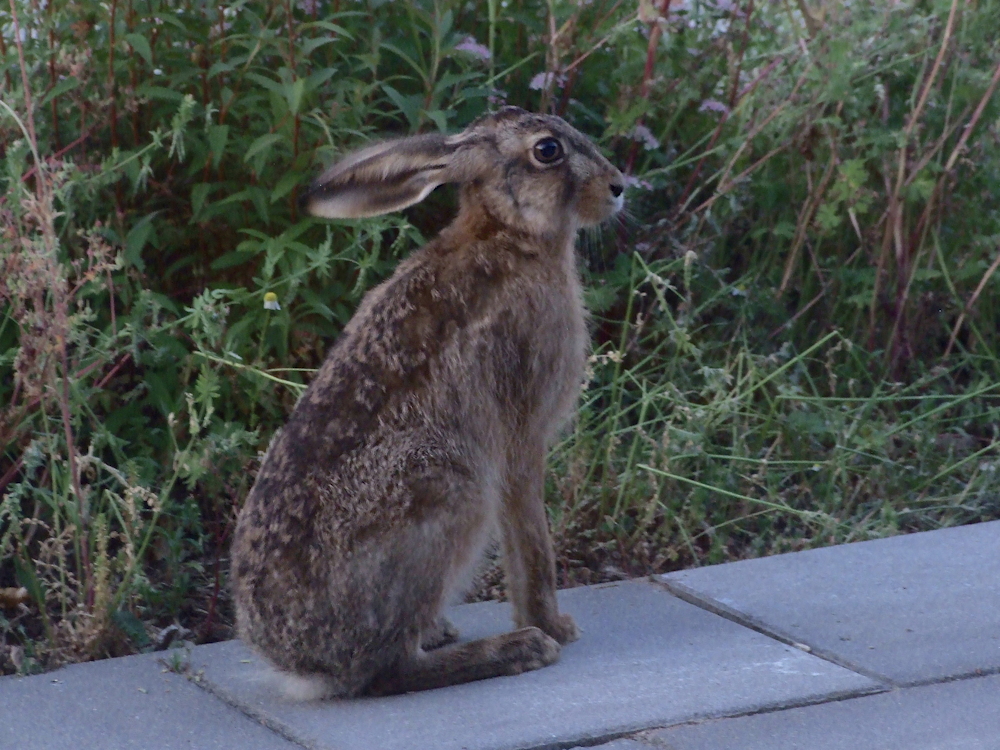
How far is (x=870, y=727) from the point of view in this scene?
3.38 meters

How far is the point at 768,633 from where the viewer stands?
13.2ft

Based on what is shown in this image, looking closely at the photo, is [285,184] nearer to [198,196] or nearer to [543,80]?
[198,196]

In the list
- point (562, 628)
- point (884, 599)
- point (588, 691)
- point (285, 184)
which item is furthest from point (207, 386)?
point (884, 599)

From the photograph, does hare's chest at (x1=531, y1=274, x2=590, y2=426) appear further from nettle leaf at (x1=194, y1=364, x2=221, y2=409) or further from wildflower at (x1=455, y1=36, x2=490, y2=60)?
wildflower at (x1=455, y1=36, x2=490, y2=60)

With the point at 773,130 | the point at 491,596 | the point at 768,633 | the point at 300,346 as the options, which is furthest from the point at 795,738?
the point at 773,130

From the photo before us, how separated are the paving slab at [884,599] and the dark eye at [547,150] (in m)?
1.24

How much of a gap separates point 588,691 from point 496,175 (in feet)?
4.54

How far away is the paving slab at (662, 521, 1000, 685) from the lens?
3848mm

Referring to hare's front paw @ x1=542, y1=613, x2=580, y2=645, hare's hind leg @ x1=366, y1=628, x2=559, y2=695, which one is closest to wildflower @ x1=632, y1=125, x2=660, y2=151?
hare's front paw @ x1=542, y1=613, x2=580, y2=645

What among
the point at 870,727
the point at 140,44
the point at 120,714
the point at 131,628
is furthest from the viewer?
the point at 140,44

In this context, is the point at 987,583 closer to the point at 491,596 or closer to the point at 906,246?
the point at 491,596

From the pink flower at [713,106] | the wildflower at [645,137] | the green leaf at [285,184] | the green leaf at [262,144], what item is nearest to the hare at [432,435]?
the green leaf at [262,144]

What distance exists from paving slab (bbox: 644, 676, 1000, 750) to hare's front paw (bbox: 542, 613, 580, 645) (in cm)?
70

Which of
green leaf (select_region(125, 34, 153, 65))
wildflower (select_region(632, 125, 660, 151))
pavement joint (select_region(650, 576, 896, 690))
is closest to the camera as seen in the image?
pavement joint (select_region(650, 576, 896, 690))
